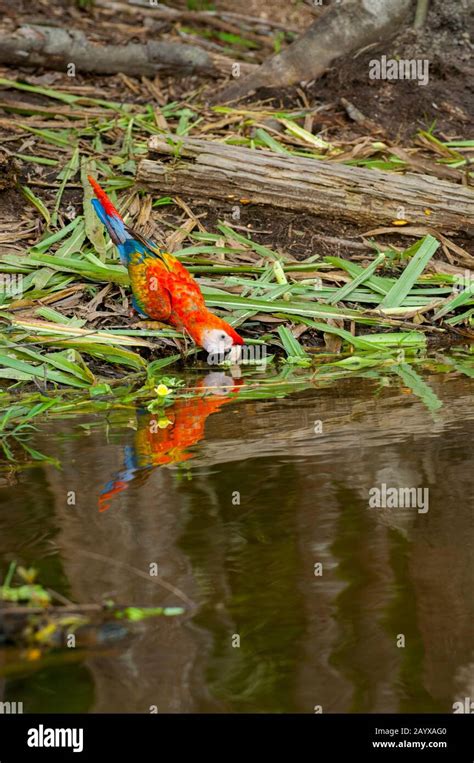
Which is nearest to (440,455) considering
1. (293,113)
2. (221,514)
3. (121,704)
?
(221,514)

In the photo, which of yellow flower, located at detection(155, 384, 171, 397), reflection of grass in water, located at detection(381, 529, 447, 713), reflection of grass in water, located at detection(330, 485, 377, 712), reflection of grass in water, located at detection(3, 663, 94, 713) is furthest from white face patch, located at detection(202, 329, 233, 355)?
reflection of grass in water, located at detection(3, 663, 94, 713)

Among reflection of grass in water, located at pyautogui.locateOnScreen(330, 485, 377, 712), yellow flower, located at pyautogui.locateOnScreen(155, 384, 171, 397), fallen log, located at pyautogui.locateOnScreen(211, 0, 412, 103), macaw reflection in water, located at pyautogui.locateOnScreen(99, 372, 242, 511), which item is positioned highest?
fallen log, located at pyautogui.locateOnScreen(211, 0, 412, 103)

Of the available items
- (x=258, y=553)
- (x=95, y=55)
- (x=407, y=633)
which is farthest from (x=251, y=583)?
(x=95, y=55)

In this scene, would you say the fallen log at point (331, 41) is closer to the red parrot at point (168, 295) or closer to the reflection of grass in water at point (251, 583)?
A: the red parrot at point (168, 295)

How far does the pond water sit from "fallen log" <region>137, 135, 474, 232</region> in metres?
2.41

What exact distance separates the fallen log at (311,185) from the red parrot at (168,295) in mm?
1194

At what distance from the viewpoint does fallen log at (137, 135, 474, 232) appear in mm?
6777

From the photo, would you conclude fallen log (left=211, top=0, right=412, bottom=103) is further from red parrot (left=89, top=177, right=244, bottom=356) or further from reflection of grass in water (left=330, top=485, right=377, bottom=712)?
reflection of grass in water (left=330, top=485, right=377, bottom=712)

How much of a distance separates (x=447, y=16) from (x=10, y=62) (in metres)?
4.10

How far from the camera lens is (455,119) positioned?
838cm

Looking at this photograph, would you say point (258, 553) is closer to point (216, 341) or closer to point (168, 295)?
point (216, 341)

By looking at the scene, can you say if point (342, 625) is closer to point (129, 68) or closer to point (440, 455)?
point (440, 455)

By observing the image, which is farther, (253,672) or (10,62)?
(10,62)

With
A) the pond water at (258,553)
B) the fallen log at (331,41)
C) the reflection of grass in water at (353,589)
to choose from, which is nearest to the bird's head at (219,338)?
the pond water at (258,553)
